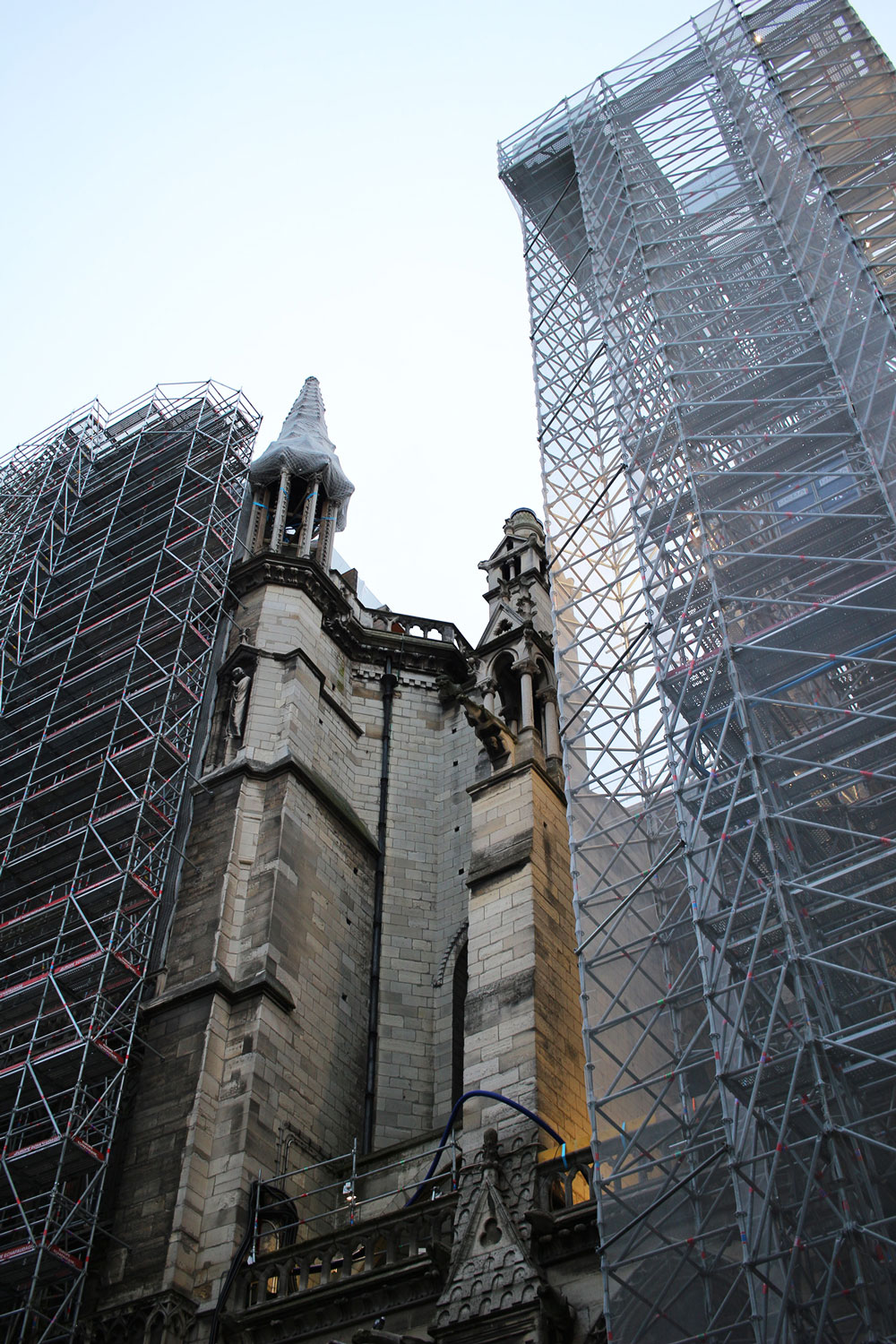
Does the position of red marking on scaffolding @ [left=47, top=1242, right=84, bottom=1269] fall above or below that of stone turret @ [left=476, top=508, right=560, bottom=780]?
below

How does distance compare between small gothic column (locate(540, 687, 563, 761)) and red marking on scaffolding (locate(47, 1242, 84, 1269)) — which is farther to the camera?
small gothic column (locate(540, 687, 563, 761))

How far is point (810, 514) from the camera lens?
44.5ft

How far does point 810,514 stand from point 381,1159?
843cm

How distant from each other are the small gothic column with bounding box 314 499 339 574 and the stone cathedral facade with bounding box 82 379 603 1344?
0.43 metres

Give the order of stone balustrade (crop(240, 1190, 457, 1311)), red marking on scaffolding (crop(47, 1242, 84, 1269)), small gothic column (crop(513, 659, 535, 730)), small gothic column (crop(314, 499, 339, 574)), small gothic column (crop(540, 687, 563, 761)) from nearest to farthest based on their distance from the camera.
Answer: stone balustrade (crop(240, 1190, 457, 1311)), red marking on scaffolding (crop(47, 1242, 84, 1269)), small gothic column (crop(513, 659, 535, 730)), small gothic column (crop(540, 687, 563, 761)), small gothic column (crop(314, 499, 339, 574))

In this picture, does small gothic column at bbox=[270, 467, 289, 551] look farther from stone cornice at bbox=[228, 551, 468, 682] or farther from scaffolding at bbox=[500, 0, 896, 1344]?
scaffolding at bbox=[500, 0, 896, 1344]

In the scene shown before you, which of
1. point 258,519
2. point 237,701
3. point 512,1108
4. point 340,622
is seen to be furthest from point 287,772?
point 258,519

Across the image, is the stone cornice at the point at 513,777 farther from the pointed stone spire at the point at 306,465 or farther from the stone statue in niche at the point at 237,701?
the pointed stone spire at the point at 306,465

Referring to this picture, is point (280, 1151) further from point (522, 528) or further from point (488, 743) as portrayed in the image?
point (522, 528)

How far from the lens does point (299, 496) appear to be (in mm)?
24469

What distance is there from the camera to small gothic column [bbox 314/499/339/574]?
76.0 ft

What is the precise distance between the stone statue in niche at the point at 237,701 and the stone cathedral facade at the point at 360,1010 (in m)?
0.04

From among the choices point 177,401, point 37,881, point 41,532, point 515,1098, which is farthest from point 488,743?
point 177,401

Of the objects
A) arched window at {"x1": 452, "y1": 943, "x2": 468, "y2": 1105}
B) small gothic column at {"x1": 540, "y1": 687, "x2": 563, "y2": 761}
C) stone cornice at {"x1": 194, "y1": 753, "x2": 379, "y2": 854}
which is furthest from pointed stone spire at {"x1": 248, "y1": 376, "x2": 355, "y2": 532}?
arched window at {"x1": 452, "y1": 943, "x2": 468, "y2": 1105}
